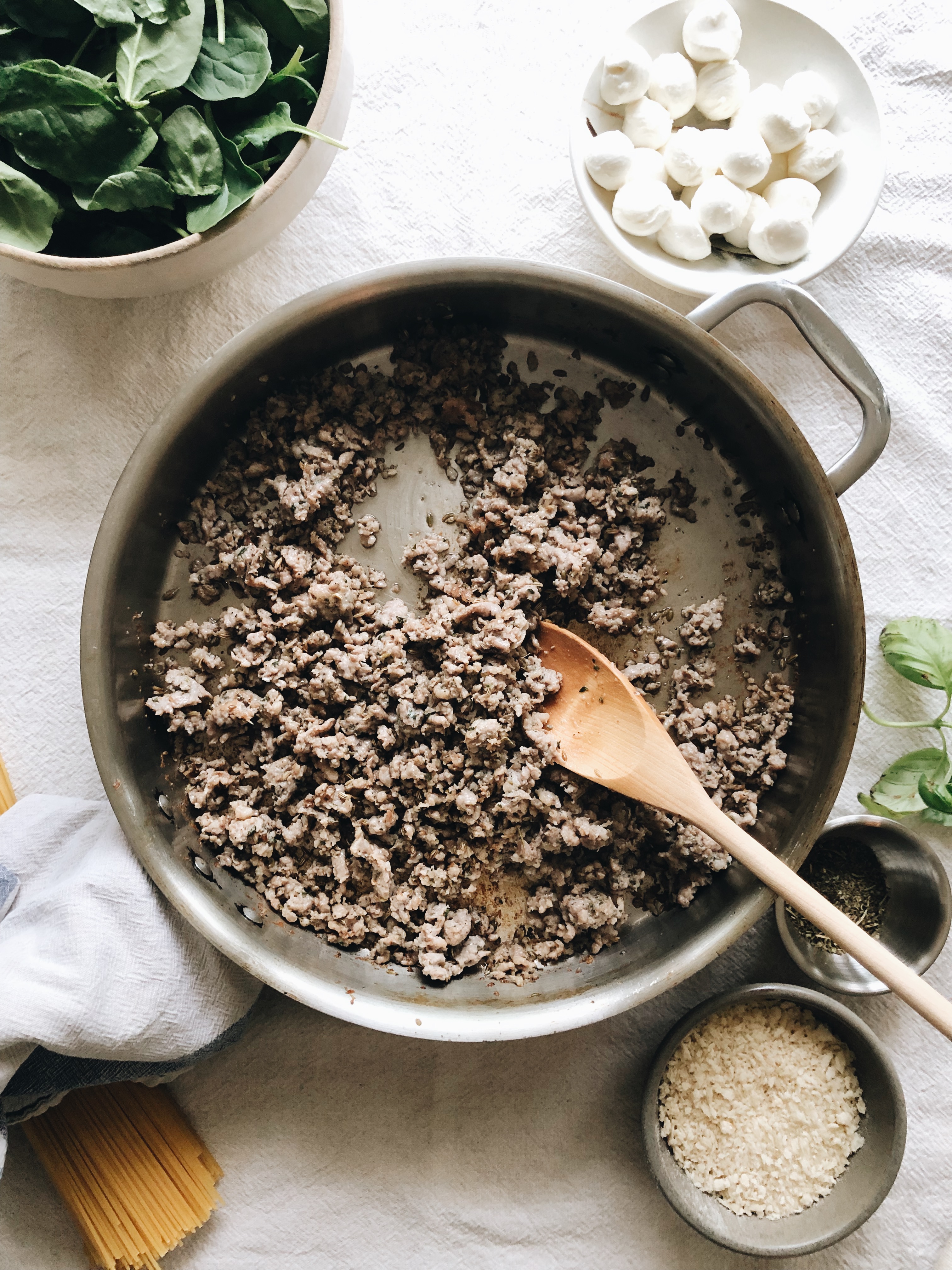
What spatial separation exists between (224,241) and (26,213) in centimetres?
30

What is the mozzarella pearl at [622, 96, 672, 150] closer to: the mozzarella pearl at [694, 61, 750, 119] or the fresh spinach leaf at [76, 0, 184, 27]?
the mozzarella pearl at [694, 61, 750, 119]

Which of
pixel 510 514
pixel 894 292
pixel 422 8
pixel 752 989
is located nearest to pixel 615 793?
pixel 752 989

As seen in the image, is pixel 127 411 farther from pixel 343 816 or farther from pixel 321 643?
pixel 343 816

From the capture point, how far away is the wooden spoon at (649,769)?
4.77 feet

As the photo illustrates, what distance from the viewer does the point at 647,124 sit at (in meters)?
1.69

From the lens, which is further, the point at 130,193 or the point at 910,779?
the point at 910,779

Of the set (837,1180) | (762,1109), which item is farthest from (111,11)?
(837,1180)

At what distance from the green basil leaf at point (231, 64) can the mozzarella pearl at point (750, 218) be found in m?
0.86

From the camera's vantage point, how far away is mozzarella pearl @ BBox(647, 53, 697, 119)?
5.52 ft

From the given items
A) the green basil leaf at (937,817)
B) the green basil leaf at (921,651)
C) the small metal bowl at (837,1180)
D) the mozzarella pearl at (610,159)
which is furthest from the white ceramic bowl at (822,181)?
the small metal bowl at (837,1180)

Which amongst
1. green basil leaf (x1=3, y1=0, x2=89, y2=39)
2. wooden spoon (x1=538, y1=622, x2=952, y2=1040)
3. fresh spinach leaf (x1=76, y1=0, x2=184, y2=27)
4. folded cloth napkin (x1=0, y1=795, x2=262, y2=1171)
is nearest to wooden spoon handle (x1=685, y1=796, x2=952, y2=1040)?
wooden spoon (x1=538, y1=622, x2=952, y2=1040)

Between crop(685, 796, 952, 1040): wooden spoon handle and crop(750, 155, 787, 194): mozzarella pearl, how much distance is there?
45.8 inches

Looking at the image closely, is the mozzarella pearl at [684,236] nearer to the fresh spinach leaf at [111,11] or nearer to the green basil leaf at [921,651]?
the green basil leaf at [921,651]

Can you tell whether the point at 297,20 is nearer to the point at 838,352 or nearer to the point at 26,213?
the point at 26,213
